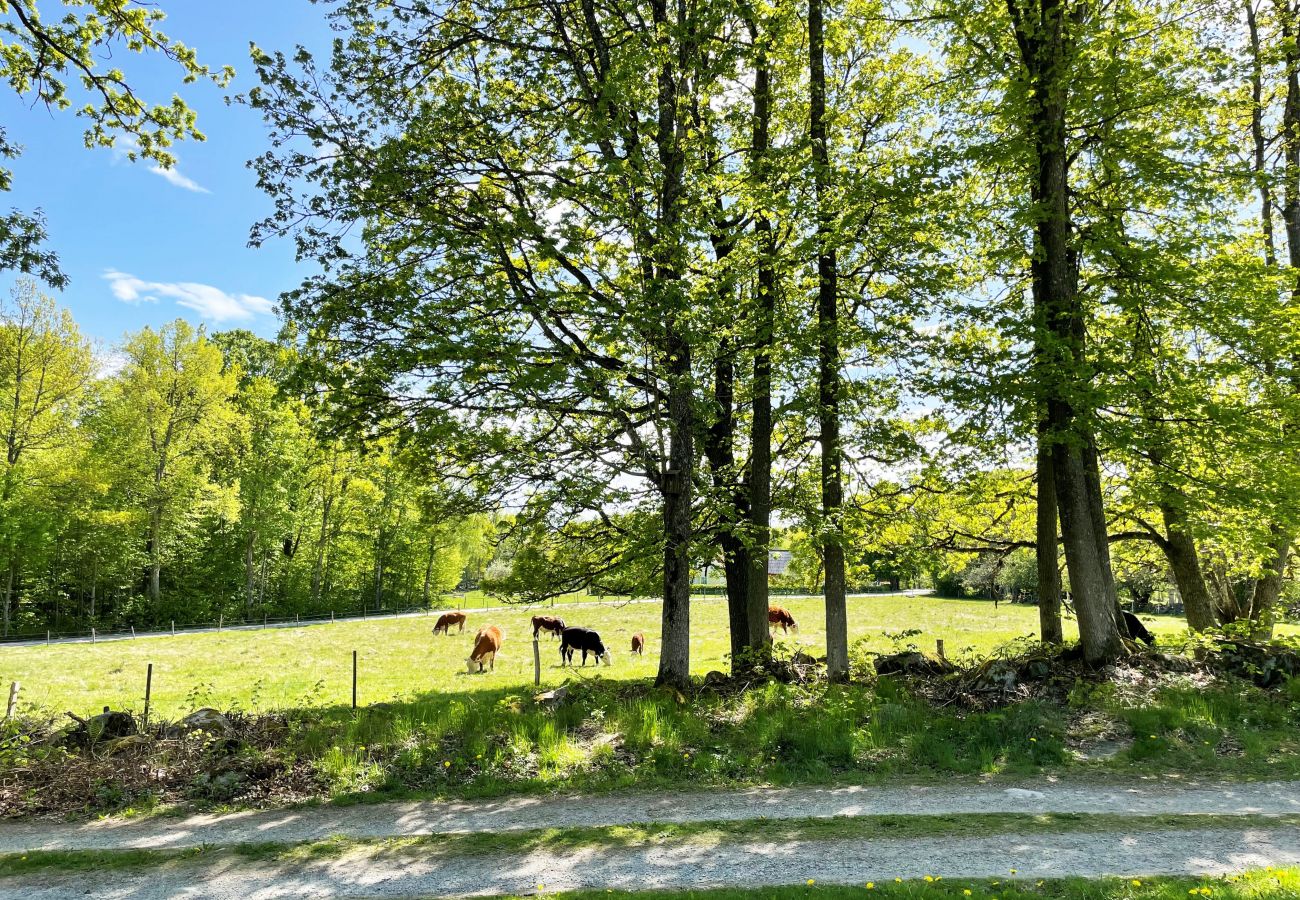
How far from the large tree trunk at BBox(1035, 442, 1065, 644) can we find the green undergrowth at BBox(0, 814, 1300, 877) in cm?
695

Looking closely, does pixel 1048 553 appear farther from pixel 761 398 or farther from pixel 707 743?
pixel 707 743

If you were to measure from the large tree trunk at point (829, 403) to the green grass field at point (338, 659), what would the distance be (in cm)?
299

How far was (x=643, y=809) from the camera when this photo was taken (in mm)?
8227

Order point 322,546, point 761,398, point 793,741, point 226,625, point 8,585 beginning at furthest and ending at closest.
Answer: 1. point 322,546
2. point 226,625
3. point 8,585
4. point 761,398
5. point 793,741

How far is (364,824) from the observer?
8031mm

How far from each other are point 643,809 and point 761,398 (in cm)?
822

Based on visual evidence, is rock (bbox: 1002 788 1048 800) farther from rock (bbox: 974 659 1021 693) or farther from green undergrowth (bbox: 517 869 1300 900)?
rock (bbox: 974 659 1021 693)

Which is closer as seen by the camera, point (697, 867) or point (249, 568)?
point (697, 867)

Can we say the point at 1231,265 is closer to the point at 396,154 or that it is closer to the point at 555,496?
the point at 555,496

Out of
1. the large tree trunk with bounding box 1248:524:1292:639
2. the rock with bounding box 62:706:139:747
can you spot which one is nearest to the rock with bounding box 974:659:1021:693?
the large tree trunk with bounding box 1248:524:1292:639

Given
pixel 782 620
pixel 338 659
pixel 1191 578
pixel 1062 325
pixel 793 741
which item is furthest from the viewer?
pixel 782 620

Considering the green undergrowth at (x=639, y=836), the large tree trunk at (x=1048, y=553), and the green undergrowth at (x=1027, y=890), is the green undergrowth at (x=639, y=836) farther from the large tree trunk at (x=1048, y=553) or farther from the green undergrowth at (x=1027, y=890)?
the large tree trunk at (x=1048, y=553)

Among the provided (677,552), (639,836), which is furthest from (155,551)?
(639,836)

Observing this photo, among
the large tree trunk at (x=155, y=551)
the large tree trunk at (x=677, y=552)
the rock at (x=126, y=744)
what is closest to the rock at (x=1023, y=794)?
the large tree trunk at (x=677, y=552)
